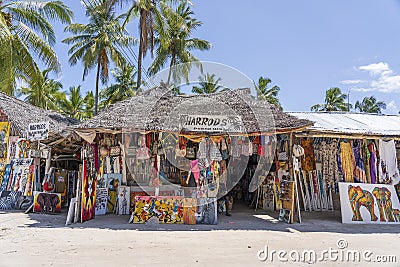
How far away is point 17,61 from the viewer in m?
12.0

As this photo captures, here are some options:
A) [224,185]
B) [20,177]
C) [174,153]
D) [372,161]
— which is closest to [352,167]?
[372,161]

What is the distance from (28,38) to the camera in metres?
11.9

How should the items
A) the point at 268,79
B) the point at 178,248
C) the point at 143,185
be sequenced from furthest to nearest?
the point at 268,79, the point at 143,185, the point at 178,248

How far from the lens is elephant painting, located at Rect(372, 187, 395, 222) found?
8.38 meters

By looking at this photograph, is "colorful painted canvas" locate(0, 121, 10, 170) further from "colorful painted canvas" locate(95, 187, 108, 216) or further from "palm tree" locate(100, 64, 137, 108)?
"palm tree" locate(100, 64, 137, 108)

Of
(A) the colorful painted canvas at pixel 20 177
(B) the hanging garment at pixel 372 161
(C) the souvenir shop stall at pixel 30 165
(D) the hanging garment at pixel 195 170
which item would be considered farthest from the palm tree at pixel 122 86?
(B) the hanging garment at pixel 372 161

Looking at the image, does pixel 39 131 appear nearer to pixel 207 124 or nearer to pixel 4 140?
pixel 4 140

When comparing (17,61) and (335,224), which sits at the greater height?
(17,61)

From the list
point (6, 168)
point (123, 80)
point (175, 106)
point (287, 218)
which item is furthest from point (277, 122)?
point (123, 80)

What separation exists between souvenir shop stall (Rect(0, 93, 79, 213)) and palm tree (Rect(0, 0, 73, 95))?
135cm

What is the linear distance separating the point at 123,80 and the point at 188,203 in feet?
63.9

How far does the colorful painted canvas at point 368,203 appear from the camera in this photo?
8297mm

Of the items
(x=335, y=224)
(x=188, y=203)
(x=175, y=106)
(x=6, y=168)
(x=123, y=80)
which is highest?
(x=123, y=80)

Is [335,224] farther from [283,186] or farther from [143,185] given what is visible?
[143,185]
